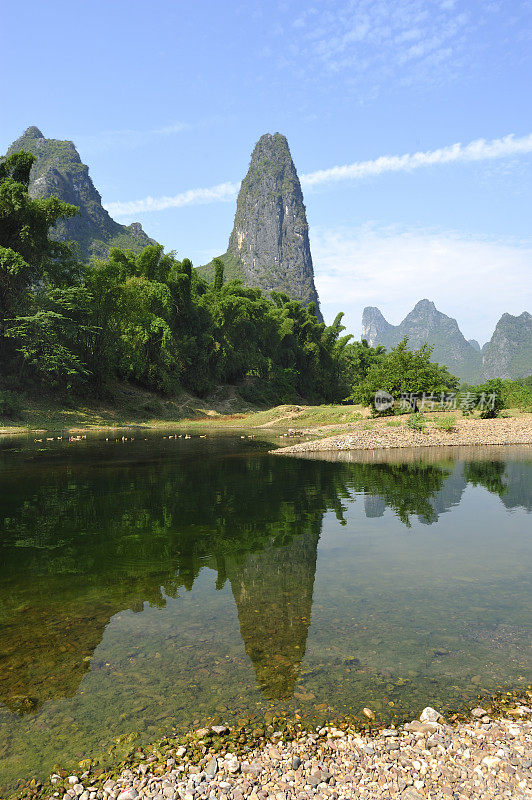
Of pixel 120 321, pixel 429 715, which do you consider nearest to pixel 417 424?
pixel 429 715

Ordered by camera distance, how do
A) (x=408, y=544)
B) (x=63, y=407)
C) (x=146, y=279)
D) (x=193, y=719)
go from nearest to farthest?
(x=193, y=719), (x=408, y=544), (x=63, y=407), (x=146, y=279)

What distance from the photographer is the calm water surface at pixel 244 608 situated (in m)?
4.52

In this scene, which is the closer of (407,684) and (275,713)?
(275,713)

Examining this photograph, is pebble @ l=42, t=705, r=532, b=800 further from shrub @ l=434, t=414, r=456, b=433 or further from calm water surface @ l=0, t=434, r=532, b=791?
shrub @ l=434, t=414, r=456, b=433

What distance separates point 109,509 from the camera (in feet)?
42.0

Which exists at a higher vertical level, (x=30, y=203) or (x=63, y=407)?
(x=30, y=203)

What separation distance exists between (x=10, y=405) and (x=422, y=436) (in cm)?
3371

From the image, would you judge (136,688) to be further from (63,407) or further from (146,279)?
(146,279)

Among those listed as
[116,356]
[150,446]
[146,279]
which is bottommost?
[150,446]

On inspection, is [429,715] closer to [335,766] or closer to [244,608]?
[335,766]

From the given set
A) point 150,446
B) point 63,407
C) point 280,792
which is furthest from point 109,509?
point 63,407

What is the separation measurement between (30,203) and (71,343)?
13.2 metres

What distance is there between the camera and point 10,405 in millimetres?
39062

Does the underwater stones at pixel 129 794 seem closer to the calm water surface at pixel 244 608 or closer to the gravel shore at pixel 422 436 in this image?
the calm water surface at pixel 244 608
